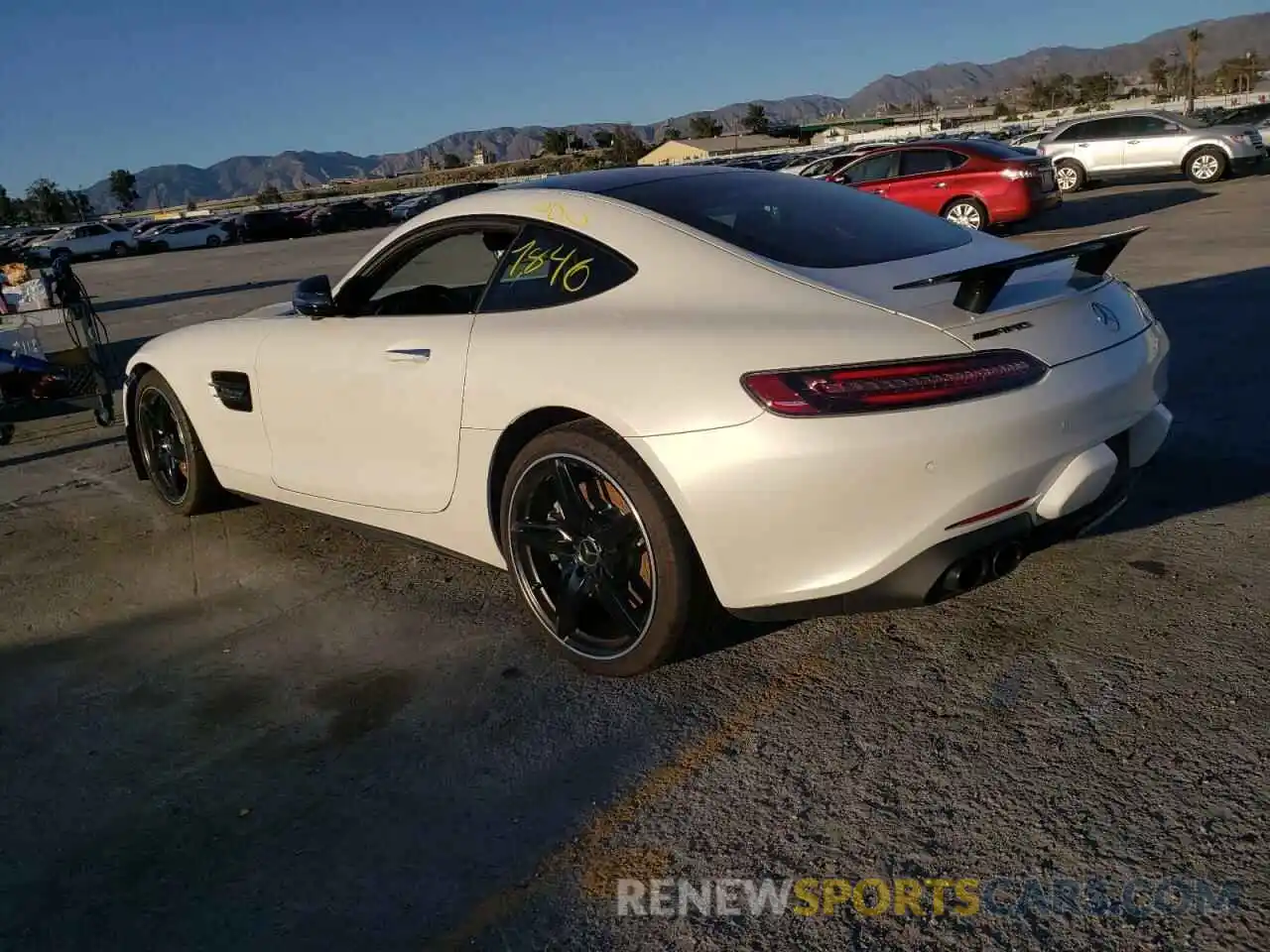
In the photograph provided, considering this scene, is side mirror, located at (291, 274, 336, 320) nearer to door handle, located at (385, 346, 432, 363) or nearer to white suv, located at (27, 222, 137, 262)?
door handle, located at (385, 346, 432, 363)

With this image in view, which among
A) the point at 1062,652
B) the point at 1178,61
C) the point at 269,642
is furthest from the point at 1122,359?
the point at 1178,61

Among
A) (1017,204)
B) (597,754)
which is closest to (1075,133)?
(1017,204)

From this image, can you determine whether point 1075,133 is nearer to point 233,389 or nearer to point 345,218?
point 233,389

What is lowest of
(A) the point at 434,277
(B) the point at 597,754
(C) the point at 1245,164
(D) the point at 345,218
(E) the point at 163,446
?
(C) the point at 1245,164

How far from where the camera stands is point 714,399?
2.68 metres

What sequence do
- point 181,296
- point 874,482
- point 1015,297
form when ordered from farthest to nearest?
point 181,296 → point 1015,297 → point 874,482

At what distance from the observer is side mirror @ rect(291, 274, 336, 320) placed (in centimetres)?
391

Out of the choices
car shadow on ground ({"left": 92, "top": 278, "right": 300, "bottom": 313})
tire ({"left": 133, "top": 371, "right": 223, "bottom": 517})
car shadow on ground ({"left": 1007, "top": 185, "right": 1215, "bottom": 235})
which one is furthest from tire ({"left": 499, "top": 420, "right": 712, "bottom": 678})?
car shadow on ground ({"left": 92, "top": 278, "right": 300, "bottom": 313})

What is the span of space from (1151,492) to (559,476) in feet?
7.90

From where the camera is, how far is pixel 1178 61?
116188 mm

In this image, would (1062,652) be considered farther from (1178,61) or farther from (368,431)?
(1178,61)

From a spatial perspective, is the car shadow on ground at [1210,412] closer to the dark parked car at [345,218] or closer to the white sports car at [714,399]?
the white sports car at [714,399]

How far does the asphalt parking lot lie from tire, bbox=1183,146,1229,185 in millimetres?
18473

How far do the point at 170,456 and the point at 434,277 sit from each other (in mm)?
1690
